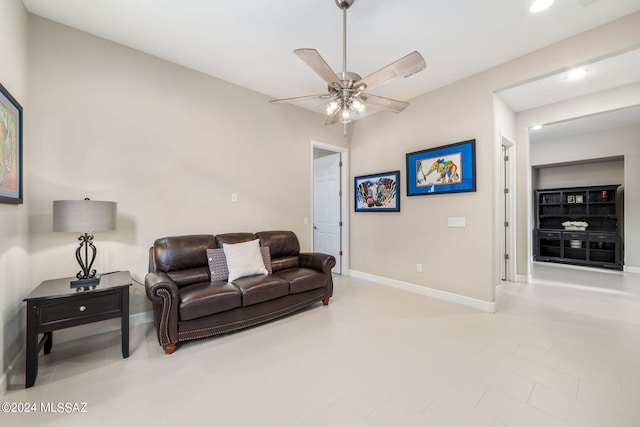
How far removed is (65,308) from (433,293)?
3961 mm

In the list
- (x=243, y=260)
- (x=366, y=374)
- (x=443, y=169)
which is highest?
(x=443, y=169)

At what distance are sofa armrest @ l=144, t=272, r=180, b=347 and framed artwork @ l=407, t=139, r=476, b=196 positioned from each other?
3335 millimetres

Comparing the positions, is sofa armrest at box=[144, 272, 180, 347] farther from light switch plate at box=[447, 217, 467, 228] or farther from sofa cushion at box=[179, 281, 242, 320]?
light switch plate at box=[447, 217, 467, 228]

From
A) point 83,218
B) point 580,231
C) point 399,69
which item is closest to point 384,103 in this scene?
point 399,69

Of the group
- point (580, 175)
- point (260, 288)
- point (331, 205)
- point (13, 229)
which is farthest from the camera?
point (580, 175)

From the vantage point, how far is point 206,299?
2328mm

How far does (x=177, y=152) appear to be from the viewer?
→ 120 inches

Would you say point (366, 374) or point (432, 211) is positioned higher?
point (432, 211)

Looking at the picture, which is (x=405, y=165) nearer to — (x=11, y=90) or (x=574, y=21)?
(x=574, y=21)

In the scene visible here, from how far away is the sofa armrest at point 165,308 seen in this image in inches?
84.5

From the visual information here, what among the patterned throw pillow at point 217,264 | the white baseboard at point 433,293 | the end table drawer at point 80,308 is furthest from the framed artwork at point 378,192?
the end table drawer at point 80,308

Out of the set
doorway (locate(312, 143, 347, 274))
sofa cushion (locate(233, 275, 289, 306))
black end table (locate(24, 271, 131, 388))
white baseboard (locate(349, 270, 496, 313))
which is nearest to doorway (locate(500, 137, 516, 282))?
white baseboard (locate(349, 270, 496, 313))

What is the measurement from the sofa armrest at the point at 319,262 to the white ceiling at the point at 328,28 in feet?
7.81

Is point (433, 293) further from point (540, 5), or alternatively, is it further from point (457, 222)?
point (540, 5)
